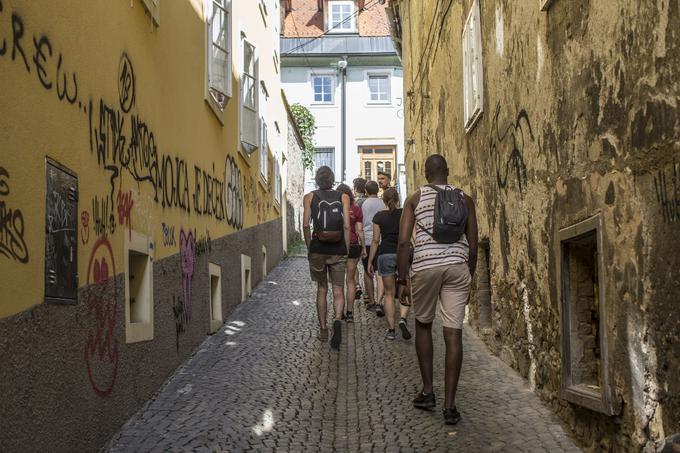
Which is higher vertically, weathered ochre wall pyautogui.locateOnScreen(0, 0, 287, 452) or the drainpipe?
the drainpipe

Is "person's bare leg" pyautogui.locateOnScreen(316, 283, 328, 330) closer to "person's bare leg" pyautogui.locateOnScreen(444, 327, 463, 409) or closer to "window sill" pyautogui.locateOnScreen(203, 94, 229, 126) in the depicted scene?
"window sill" pyautogui.locateOnScreen(203, 94, 229, 126)

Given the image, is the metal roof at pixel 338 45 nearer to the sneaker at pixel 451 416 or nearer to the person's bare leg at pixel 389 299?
the person's bare leg at pixel 389 299

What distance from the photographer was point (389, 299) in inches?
411

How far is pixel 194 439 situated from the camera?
Answer: 6.16 m

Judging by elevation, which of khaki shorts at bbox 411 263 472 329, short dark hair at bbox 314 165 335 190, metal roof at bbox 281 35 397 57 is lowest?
khaki shorts at bbox 411 263 472 329

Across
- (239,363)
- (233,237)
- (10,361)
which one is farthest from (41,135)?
(233,237)

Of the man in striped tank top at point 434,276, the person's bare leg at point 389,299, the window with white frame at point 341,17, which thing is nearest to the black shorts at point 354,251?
the person's bare leg at point 389,299

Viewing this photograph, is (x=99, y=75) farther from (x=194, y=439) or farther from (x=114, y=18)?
(x=194, y=439)

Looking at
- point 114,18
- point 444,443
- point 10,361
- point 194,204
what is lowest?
point 444,443

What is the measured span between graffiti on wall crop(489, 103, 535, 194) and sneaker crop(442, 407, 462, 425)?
204 centimetres

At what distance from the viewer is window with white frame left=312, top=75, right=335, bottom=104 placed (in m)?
37.7

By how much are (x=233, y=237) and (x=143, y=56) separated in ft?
17.1

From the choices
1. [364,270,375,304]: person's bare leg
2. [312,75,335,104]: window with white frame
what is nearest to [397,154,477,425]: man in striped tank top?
[364,270,375,304]: person's bare leg

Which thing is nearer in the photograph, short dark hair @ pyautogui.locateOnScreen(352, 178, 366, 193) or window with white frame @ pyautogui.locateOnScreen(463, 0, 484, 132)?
window with white frame @ pyautogui.locateOnScreen(463, 0, 484, 132)
